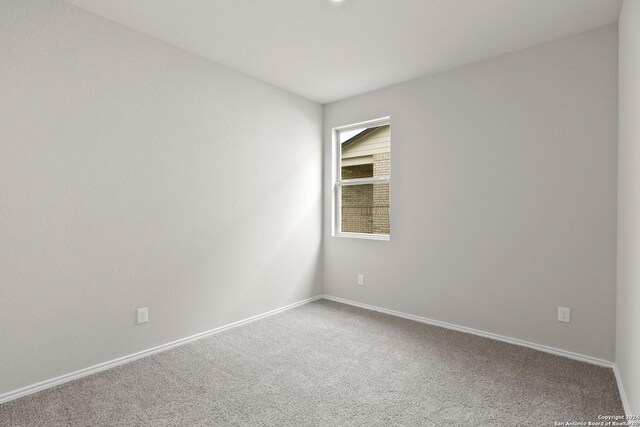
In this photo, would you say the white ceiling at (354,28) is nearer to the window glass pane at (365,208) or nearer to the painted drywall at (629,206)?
the painted drywall at (629,206)

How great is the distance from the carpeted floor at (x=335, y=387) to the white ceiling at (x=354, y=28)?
8.34ft

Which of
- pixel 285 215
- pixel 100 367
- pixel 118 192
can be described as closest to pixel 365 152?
pixel 285 215

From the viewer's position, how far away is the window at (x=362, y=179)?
3.89 metres

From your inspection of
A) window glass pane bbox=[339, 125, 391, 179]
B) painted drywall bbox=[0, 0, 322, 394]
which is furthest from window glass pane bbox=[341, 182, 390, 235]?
painted drywall bbox=[0, 0, 322, 394]

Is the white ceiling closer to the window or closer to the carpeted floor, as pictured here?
the window

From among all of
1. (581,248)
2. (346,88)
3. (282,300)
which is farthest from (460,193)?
(282,300)

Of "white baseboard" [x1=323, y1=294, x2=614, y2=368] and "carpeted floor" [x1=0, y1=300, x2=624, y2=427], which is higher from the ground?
"white baseboard" [x1=323, y1=294, x2=614, y2=368]

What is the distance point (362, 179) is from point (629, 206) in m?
2.54

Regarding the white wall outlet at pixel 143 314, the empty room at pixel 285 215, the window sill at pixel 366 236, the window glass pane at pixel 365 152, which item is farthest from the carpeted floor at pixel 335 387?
the window glass pane at pixel 365 152

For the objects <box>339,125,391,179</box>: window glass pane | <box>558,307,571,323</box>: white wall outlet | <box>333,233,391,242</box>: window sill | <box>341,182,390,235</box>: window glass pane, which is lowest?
<box>558,307,571,323</box>: white wall outlet

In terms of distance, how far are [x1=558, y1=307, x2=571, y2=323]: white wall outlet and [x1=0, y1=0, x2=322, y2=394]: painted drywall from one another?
267 centimetres

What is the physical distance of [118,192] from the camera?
2.49m

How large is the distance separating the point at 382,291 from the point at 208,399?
2.25 m

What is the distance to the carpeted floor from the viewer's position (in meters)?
1.87
